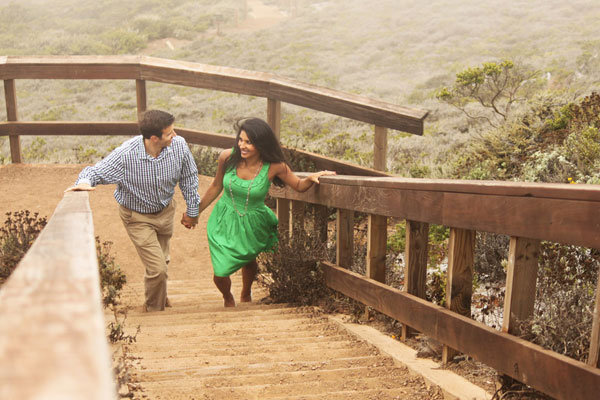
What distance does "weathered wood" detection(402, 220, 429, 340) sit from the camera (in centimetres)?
356

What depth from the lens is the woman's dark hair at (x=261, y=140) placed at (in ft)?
16.4

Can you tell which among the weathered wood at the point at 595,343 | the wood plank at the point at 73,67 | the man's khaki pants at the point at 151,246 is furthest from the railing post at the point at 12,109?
the weathered wood at the point at 595,343

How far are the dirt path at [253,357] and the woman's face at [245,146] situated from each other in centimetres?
117

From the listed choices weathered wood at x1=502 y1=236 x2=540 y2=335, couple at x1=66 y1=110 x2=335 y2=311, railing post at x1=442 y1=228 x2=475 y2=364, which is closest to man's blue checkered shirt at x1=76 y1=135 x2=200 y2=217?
couple at x1=66 y1=110 x2=335 y2=311

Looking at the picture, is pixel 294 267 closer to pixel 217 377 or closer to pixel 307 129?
pixel 217 377

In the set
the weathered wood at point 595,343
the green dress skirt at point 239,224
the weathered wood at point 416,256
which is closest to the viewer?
the weathered wood at point 595,343

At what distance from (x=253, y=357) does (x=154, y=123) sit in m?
2.09

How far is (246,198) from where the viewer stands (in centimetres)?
518

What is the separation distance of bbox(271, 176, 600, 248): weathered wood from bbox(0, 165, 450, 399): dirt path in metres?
0.76

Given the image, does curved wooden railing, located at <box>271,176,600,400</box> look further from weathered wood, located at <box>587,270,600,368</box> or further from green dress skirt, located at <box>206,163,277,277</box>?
green dress skirt, located at <box>206,163,277,277</box>

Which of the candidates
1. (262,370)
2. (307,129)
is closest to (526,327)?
(262,370)

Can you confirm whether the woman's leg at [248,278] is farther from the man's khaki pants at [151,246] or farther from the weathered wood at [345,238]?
the weathered wood at [345,238]

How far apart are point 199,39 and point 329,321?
30165 mm

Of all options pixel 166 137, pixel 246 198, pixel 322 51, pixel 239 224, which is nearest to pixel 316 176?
pixel 246 198
